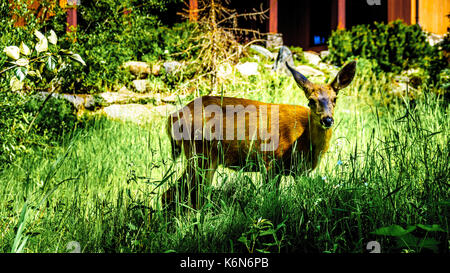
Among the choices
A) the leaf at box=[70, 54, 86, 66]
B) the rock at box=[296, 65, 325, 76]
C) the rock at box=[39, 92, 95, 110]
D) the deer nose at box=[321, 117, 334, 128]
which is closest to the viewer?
the leaf at box=[70, 54, 86, 66]

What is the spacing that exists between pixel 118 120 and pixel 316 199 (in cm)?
528

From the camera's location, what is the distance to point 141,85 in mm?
8570

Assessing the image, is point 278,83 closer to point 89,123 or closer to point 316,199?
point 89,123

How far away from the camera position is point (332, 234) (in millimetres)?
2426

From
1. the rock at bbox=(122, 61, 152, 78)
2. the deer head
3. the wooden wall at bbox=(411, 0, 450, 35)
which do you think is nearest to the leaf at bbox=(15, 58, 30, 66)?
the deer head

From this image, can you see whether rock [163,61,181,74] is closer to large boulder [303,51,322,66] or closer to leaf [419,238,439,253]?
large boulder [303,51,322,66]

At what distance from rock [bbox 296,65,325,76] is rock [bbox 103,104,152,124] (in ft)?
12.3

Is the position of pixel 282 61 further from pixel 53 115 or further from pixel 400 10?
pixel 400 10

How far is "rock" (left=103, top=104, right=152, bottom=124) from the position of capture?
727 centimetres

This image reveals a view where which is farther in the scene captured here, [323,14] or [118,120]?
[323,14]

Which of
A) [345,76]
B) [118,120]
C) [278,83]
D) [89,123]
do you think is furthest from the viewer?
[278,83]

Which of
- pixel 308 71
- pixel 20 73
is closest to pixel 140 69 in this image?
pixel 308 71

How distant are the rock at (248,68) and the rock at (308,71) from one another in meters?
1.16
